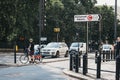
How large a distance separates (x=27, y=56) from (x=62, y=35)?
132ft

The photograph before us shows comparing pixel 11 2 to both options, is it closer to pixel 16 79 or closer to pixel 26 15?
pixel 26 15

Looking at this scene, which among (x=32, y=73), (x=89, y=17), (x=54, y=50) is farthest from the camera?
(x=54, y=50)

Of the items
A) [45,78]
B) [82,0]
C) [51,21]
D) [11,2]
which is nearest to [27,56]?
[45,78]

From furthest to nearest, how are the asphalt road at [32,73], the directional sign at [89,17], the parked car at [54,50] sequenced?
the parked car at [54,50]
the directional sign at [89,17]
the asphalt road at [32,73]

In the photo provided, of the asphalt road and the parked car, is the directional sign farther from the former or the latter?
the parked car

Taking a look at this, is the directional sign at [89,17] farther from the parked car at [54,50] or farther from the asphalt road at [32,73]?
the parked car at [54,50]

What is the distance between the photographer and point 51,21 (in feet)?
216

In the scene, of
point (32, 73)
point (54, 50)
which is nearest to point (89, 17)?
point (32, 73)

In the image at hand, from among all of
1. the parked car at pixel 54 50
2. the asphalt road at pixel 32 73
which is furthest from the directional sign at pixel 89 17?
the parked car at pixel 54 50

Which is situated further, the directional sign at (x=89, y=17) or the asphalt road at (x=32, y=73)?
the directional sign at (x=89, y=17)

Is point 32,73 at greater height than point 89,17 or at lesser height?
lesser

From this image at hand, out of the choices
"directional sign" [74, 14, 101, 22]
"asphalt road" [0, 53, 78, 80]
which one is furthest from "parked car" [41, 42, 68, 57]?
"directional sign" [74, 14, 101, 22]

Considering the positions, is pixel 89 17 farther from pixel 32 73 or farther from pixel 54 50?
pixel 54 50

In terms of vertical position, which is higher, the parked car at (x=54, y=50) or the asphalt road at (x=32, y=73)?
the parked car at (x=54, y=50)
